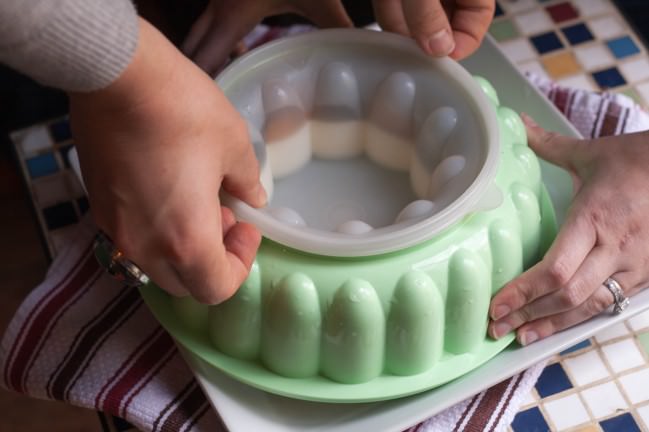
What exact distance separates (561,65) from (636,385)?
48cm

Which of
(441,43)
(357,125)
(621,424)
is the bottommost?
(621,424)

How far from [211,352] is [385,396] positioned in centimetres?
17

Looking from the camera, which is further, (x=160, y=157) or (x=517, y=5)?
(x=517, y=5)

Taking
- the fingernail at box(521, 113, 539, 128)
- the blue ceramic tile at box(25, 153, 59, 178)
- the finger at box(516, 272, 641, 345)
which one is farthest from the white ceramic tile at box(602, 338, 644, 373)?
the blue ceramic tile at box(25, 153, 59, 178)

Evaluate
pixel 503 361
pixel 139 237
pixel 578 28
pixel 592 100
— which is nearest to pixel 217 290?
pixel 139 237

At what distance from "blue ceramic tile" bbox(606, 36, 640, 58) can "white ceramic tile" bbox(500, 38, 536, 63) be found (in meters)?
0.11

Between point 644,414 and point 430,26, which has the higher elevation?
point 430,26

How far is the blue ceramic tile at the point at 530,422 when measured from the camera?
0.84 m

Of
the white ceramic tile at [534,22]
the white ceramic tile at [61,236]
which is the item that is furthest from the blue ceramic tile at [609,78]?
the white ceramic tile at [61,236]

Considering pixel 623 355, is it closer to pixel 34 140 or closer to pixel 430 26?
pixel 430 26

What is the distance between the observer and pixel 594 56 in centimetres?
117

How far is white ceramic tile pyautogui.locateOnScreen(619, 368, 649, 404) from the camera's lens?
0.85m

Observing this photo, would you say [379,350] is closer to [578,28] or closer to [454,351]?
[454,351]

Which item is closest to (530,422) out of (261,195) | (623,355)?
(623,355)
